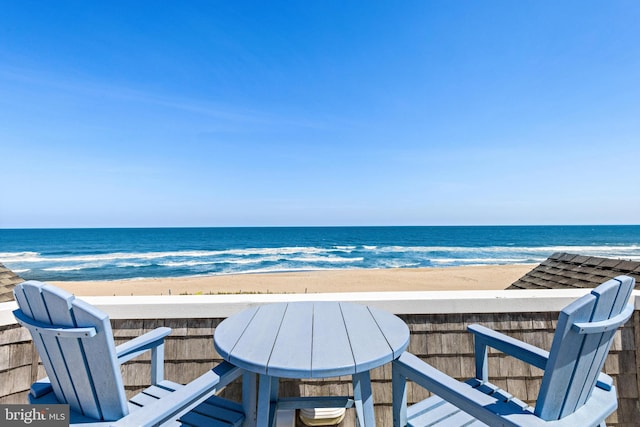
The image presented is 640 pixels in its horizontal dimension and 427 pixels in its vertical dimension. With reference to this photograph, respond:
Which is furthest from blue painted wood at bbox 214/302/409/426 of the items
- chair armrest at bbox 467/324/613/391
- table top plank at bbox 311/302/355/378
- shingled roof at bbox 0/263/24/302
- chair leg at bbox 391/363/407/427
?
shingled roof at bbox 0/263/24/302

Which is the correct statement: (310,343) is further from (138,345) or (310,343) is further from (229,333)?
(138,345)

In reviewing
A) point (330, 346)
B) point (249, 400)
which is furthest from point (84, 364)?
point (330, 346)

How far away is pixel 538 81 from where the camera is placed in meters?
7.35

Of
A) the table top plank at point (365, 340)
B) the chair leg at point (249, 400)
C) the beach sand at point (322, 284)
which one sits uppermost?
the table top plank at point (365, 340)

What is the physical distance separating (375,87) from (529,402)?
31.0 feet

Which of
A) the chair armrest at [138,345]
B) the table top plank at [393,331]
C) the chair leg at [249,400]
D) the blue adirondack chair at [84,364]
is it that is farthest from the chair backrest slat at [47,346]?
the table top plank at [393,331]

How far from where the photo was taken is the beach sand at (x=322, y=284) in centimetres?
1121

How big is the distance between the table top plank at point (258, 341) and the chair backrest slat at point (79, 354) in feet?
1.18

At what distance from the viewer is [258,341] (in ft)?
3.82

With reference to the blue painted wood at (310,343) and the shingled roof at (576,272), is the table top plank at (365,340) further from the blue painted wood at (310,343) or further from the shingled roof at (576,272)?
the shingled roof at (576,272)

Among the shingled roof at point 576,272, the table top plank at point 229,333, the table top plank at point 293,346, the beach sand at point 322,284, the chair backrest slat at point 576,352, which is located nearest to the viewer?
the chair backrest slat at point 576,352

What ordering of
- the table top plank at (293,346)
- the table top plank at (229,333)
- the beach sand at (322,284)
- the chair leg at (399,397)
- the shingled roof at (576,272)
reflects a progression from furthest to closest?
the beach sand at (322,284) → the shingled roof at (576,272) → the chair leg at (399,397) → the table top plank at (229,333) → the table top plank at (293,346)

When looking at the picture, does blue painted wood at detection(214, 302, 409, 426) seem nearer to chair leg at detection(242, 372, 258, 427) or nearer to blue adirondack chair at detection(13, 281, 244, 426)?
chair leg at detection(242, 372, 258, 427)

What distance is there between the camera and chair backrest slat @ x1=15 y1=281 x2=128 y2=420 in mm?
874
